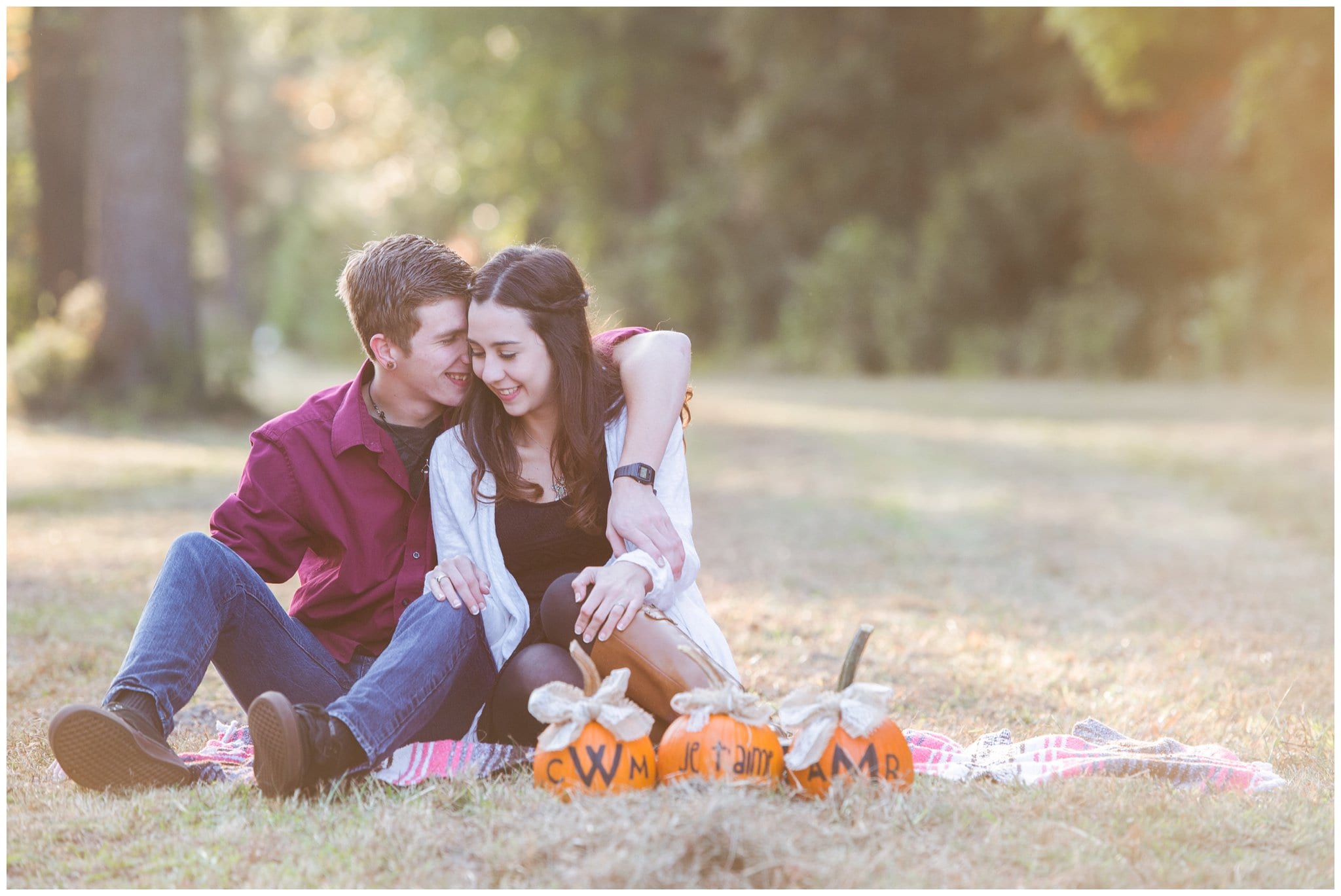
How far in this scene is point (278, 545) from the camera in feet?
11.4

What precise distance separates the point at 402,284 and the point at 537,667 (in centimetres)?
105

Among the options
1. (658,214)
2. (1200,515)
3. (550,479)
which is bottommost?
(1200,515)

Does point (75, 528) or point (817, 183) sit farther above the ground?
point (817, 183)

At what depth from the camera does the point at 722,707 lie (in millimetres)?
2885

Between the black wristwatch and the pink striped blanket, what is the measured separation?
0.72 meters

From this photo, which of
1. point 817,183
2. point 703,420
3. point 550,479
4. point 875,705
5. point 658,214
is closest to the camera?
point 875,705

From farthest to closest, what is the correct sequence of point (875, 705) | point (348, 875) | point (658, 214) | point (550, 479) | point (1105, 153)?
point (658, 214) < point (1105, 153) < point (550, 479) < point (875, 705) < point (348, 875)

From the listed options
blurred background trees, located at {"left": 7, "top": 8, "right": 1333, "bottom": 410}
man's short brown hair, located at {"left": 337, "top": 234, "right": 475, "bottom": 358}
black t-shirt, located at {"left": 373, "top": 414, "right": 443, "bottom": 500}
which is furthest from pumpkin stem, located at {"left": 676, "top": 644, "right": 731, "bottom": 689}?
blurred background trees, located at {"left": 7, "top": 8, "right": 1333, "bottom": 410}

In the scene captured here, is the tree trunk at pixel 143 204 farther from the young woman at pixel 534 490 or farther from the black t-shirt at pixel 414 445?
the young woman at pixel 534 490

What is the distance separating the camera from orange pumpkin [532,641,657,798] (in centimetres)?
283

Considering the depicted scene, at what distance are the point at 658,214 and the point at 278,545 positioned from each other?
75.8 ft

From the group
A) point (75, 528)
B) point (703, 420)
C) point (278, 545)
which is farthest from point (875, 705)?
point (703, 420)

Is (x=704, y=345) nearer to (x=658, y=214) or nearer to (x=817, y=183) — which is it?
(x=658, y=214)

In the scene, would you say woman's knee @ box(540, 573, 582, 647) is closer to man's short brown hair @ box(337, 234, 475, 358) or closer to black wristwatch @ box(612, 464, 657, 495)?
black wristwatch @ box(612, 464, 657, 495)
